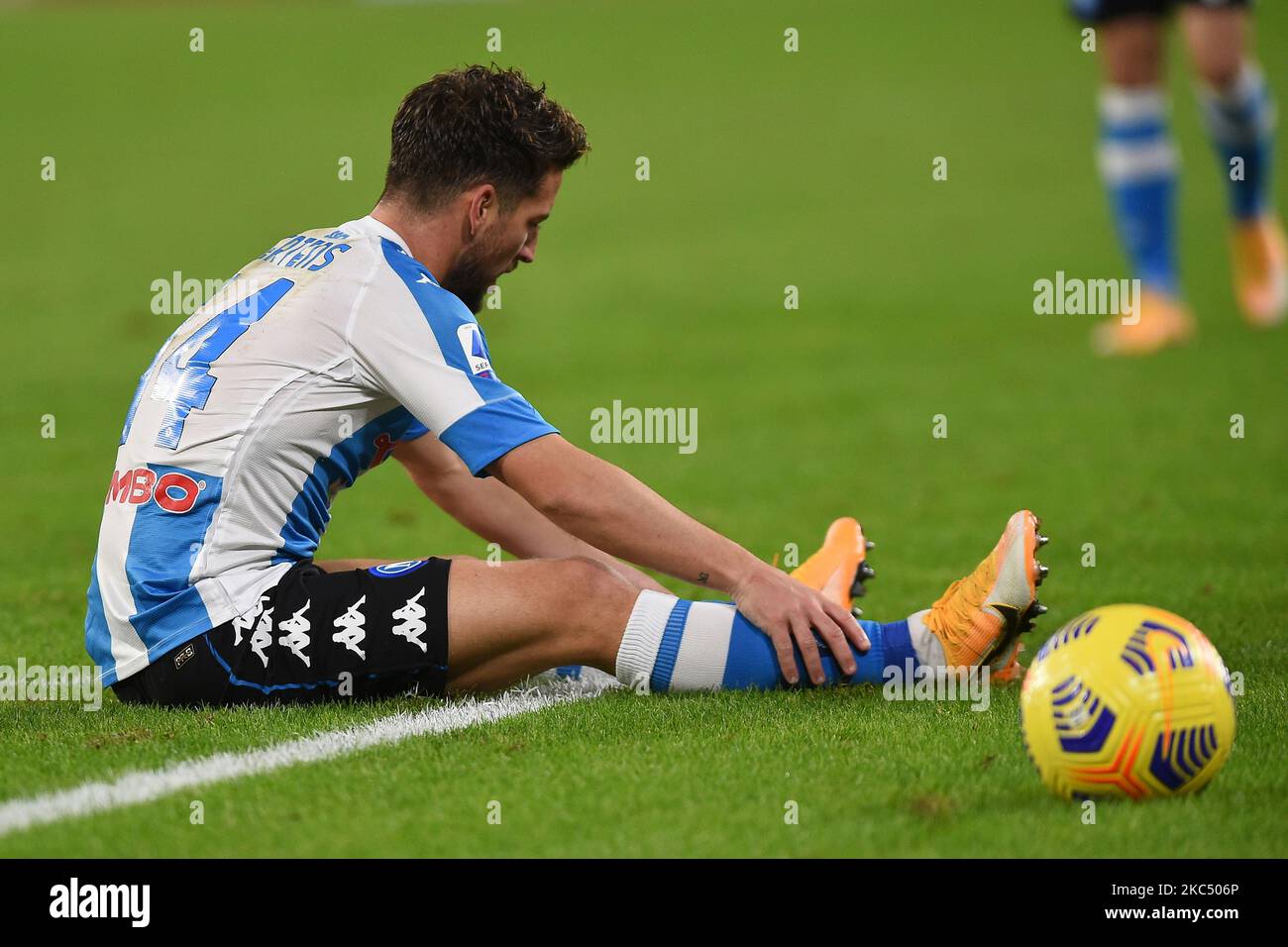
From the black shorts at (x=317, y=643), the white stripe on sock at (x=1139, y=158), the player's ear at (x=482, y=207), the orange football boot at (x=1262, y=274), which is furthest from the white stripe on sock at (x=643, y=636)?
the orange football boot at (x=1262, y=274)

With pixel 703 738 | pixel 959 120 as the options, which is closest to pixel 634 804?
pixel 703 738

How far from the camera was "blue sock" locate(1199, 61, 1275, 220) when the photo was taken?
10406 mm

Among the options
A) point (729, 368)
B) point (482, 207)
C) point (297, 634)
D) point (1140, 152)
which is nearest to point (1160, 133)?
point (1140, 152)

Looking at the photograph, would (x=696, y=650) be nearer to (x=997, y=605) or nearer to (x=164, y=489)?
(x=997, y=605)

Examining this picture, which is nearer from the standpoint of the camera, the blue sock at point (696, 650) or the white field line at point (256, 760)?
the white field line at point (256, 760)

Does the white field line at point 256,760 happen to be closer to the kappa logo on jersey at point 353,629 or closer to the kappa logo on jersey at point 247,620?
the kappa logo on jersey at point 353,629

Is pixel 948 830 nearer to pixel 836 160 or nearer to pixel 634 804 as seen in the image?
pixel 634 804

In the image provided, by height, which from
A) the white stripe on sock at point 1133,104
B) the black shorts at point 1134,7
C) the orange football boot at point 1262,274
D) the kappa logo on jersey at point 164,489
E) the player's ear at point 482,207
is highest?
the black shorts at point 1134,7

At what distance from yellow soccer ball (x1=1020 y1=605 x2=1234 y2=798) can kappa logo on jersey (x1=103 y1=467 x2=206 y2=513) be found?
6.45 ft

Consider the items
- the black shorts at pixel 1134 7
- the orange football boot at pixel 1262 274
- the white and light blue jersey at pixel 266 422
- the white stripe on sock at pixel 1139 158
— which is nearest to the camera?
the white and light blue jersey at pixel 266 422

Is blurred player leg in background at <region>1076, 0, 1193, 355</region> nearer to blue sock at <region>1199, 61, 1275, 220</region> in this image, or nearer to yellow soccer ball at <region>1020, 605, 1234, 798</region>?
blue sock at <region>1199, 61, 1275, 220</region>

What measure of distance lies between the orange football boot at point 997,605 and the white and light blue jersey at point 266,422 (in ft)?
3.60

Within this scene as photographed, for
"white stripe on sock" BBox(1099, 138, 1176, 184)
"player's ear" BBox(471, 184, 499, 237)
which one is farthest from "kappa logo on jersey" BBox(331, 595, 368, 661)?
"white stripe on sock" BBox(1099, 138, 1176, 184)

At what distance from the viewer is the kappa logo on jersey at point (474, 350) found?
12.7ft
